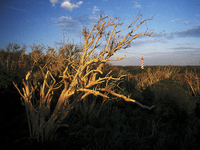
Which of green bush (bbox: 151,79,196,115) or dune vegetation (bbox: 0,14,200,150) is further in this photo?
green bush (bbox: 151,79,196,115)

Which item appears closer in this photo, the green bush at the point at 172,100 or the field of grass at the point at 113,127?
the field of grass at the point at 113,127

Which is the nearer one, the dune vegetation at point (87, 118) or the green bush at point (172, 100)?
the dune vegetation at point (87, 118)

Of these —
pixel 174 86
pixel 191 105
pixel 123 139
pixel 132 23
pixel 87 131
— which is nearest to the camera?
pixel 132 23

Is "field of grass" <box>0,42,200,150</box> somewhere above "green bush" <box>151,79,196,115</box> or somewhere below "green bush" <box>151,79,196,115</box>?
below

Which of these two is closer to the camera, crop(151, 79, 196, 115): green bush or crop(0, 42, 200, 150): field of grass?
crop(0, 42, 200, 150): field of grass

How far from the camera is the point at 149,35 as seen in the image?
3.14 m

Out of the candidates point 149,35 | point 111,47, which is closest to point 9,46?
point 111,47

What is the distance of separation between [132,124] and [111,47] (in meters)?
2.77

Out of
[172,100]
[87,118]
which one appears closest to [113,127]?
[87,118]

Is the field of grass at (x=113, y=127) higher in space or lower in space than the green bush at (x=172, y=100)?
lower

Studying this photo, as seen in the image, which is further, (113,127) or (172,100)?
(172,100)

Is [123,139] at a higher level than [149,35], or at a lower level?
lower

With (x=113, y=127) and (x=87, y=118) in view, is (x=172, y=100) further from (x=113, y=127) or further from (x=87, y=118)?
(x=87, y=118)

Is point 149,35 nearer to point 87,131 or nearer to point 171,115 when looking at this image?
point 87,131
